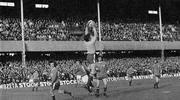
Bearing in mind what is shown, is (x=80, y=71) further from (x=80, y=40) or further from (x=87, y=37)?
(x=80, y=40)

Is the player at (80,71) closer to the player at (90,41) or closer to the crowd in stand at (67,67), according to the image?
the player at (90,41)

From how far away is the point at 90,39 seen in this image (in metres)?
15.9

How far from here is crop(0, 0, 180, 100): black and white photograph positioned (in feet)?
126

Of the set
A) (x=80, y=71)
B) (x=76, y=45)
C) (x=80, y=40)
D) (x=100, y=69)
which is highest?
(x=80, y=40)

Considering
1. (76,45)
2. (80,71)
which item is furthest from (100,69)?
(76,45)

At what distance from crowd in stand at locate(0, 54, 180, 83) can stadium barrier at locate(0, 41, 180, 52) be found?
53.2 inches

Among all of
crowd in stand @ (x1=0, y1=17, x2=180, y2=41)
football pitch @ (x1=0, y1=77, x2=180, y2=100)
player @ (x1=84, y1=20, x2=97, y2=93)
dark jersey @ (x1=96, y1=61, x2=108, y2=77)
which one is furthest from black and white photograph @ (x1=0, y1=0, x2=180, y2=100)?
player @ (x1=84, y1=20, x2=97, y2=93)

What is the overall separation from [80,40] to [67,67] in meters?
8.05

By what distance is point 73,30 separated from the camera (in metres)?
47.8

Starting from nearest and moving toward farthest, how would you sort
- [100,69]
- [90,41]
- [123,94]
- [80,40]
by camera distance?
[90,41], [100,69], [123,94], [80,40]

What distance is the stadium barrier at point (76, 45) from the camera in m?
42.2

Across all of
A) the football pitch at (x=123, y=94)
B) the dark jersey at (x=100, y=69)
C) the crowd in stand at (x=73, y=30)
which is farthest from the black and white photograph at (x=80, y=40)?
the dark jersey at (x=100, y=69)

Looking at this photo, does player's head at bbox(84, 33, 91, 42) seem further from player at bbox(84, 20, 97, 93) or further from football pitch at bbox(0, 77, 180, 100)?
football pitch at bbox(0, 77, 180, 100)

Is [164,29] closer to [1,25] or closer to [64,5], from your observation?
[64,5]
